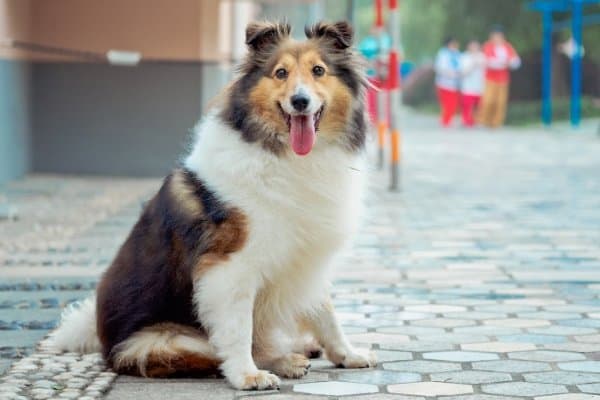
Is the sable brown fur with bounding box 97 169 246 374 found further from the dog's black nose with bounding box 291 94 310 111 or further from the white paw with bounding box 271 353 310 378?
the dog's black nose with bounding box 291 94 310 111

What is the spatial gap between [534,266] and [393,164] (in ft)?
16.9

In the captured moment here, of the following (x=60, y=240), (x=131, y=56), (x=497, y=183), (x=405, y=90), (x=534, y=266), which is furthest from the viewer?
(x=405, y=90)

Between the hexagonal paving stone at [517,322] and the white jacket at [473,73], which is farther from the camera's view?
the white jacket at [473,73]

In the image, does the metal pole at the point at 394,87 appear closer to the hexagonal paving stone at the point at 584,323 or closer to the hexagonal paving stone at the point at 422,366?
the hexagonal paving stone at the point at 584,323

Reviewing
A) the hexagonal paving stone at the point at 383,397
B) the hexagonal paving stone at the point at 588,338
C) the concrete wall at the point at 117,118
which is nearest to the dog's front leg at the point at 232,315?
the hexagonal paving stone at the point at 383,397

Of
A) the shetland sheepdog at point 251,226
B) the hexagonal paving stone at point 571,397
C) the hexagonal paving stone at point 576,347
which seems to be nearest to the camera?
the hexagonal paving stone at point 571,397

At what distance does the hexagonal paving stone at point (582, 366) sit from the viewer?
17.7ft

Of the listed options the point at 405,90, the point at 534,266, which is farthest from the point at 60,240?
the point at 405,90

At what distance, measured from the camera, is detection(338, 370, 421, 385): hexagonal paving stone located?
5.24 meters

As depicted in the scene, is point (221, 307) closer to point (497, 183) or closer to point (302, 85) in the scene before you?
point (302, 85)

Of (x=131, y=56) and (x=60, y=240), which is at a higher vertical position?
(x=131, y=56)

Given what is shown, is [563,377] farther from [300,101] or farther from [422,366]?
[300,101]

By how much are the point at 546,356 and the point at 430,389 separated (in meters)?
0.89

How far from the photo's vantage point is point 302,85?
199 inches
